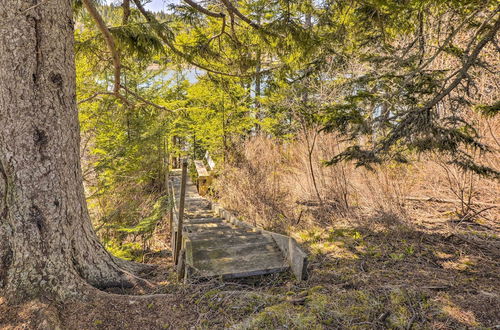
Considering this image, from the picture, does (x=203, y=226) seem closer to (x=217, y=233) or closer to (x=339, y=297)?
(x=217, y=233)

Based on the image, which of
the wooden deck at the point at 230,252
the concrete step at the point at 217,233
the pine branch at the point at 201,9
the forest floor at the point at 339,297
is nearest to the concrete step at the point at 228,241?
the wooden deck at the point at 230,252

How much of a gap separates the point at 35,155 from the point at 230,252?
2591 mm

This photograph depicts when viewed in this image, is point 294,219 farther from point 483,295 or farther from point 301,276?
point 483,295

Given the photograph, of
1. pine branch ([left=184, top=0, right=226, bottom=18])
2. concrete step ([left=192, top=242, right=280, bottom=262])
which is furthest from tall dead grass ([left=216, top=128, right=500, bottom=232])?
pine branch ([left=184, top=0, right=226, bottom=18])

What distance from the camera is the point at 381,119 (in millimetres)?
3945

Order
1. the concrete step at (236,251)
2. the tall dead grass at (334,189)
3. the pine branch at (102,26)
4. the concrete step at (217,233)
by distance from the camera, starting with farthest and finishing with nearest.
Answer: the tall dead grass at (334,189) → the concrete step at (217,233) → the concrete step at (236,251) → the pine branch at (102,26)

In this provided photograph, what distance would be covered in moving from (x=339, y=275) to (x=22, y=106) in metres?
3.94

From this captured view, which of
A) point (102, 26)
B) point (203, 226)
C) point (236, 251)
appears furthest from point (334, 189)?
point (102, 26)

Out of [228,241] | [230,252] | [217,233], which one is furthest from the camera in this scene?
[217,233]

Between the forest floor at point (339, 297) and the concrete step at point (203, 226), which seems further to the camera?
the concrete step at point (203, 226)

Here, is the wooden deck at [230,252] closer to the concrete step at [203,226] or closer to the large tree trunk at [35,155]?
the concrete step at [203,226]

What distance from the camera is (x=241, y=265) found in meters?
3.63

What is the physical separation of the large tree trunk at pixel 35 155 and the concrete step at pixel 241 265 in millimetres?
1367

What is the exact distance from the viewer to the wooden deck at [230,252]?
3.49 meters
